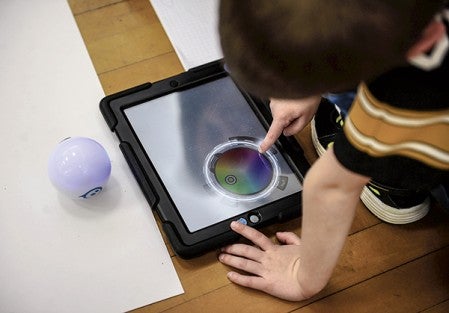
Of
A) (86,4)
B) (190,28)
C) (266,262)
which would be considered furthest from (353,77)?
(86,4)

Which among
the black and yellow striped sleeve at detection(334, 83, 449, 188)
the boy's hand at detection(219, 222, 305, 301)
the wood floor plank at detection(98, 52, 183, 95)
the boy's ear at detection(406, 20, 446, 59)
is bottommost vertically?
the boy's hand at detection(219, 222, 305, 301)

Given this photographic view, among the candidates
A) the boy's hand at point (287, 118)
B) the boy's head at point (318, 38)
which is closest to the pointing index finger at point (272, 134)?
the boy's hand at point (287, 118)

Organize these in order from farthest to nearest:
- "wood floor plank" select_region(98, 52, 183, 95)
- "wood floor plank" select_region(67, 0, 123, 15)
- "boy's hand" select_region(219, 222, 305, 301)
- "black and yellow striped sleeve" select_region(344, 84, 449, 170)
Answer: "wood floor plank" select_region(67, 0, 123, 15)
"wood floor plank" select_region(98, 52, 183, 95)
"boy's hand" select_region(219, 222, 305, 301)
"black and yellow striped sleeve" select_region(344, 84, 449, 170)

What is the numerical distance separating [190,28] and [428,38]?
778mm

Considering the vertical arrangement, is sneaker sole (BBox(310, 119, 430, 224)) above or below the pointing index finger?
below

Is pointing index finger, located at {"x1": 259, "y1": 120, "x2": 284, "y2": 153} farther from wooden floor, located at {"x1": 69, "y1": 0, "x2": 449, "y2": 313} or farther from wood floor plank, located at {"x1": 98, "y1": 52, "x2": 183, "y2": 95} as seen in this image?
wood floor plank, located at {"x1": 98, "y1": 52, "x2": 183, "y2": 95}

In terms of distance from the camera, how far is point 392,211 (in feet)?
3.03

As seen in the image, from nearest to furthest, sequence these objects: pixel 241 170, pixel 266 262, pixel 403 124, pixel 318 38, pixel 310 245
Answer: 1. pixel 318 38
2. pixel 403 124
3. pixel 310 245
4. pixel 266 262
5. pixel 241 170

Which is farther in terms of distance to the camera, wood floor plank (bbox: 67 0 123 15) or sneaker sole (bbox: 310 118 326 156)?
wood floor plank (bbox: 67 0 123 15)

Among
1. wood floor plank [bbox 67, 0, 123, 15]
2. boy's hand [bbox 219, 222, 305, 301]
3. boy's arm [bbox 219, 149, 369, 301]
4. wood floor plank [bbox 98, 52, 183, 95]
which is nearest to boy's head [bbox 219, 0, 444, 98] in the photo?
boy's arm [bbox 219, 149, 369, 301]

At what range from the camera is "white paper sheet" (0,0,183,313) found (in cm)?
87

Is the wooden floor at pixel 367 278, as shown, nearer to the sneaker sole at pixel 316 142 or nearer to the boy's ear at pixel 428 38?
the sneaker sole at pixel 316 142

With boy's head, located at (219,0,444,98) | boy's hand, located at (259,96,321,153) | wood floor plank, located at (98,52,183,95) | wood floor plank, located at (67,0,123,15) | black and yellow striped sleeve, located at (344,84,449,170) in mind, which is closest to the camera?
boy's head, located at (219,0,444,98)

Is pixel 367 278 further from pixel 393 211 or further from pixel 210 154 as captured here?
pixel 210 154
